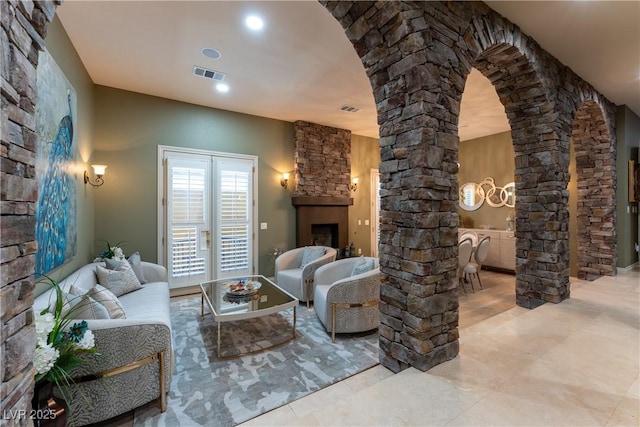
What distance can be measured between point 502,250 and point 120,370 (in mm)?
6559

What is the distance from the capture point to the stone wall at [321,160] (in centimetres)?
548

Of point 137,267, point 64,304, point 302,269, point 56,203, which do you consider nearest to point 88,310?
point 64,304

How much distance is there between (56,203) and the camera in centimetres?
253

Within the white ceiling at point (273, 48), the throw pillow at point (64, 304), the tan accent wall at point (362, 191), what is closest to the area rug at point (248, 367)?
the throw pillow at point (64, 304)

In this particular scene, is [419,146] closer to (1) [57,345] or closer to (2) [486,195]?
(1) [57,345]

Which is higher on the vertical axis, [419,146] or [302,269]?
[419,146]

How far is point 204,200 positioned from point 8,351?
3.91m

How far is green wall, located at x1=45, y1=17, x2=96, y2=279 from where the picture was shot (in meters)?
2.61

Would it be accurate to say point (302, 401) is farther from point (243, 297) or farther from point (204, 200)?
point (204, 200)

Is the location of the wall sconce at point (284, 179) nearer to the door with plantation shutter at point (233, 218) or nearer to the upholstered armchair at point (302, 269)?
the door with plantation shutter at point (233, 218)

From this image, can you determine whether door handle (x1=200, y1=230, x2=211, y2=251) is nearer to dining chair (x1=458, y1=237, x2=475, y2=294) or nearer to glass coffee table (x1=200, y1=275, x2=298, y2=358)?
glass coffee table (x1=200, y1=275, x2=298, y2=358)

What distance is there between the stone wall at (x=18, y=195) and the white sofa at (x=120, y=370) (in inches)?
26.1

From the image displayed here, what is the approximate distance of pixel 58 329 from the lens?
4.85 ft

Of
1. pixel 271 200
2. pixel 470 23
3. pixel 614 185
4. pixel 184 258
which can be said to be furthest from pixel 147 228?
pixel 614 185
